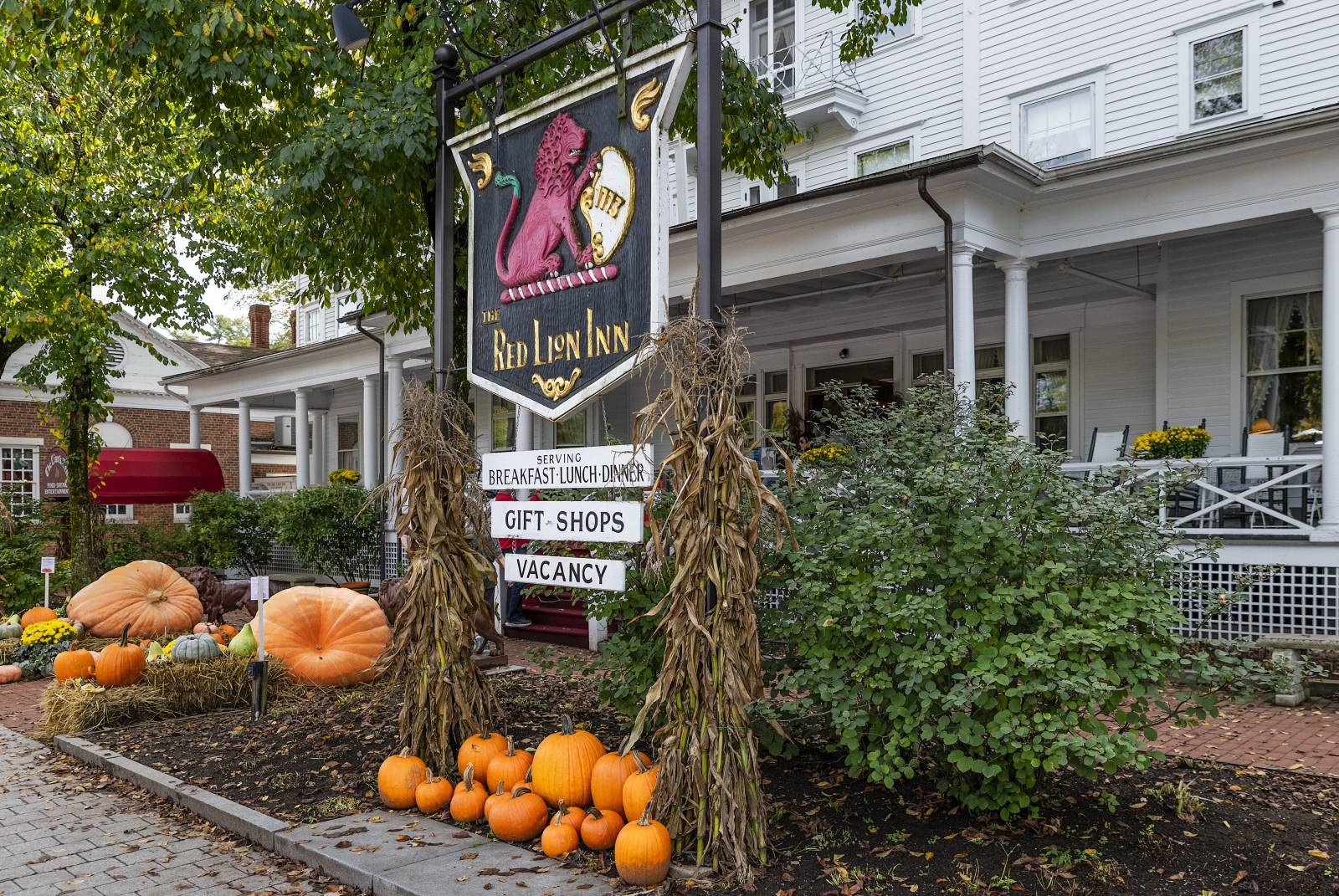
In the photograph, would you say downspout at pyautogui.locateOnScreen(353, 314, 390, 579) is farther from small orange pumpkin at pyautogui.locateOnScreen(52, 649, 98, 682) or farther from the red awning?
small orange pumpkin at pyautogui.locateOnScreen(52, 649, 98, 682)

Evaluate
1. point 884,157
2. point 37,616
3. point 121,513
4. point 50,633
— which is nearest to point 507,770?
point 50,633

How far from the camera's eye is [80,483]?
1380cm

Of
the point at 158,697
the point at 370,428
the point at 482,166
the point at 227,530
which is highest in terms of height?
the point at 482,166

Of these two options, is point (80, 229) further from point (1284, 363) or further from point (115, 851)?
point (1284, 363)

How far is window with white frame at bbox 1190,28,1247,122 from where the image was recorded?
12.2 meters

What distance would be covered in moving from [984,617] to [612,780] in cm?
181

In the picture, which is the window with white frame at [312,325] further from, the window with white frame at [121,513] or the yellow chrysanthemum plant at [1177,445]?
the yellow chrysanthemum plant at [1177,445]

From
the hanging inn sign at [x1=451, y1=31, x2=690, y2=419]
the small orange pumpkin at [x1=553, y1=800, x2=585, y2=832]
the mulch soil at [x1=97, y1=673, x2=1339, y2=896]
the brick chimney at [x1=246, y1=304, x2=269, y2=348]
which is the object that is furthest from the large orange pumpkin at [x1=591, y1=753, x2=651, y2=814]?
the brick chimney at [x1=246, y1=304, x2=269, y2=348]

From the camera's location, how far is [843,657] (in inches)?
170

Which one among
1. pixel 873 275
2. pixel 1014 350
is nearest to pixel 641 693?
pixel 1014 350

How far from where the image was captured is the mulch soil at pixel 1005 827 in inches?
149

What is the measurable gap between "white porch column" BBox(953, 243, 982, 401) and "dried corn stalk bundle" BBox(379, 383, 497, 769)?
5.63 meters

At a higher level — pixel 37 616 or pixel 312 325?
pixel 312 325

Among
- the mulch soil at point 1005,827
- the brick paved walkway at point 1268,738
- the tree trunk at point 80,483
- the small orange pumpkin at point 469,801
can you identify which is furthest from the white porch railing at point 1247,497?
the tree trunk at point 80,483
